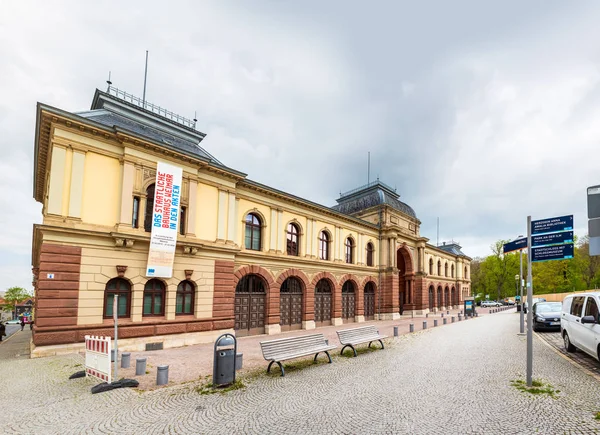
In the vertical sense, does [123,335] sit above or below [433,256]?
below

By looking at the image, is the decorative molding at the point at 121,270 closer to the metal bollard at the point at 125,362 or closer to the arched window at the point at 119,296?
the arched window at the point at 119,296

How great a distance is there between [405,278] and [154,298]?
28.4 meters

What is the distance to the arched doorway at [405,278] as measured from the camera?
35.7 meters

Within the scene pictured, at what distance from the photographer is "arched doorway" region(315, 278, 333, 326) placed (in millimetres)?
23781

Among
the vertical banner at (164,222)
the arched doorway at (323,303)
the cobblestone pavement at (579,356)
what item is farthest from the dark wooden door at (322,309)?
the cobblestone pavement at (579,356)

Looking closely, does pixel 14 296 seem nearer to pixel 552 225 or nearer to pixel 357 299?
pixel 357 299

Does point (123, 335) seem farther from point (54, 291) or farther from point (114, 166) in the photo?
point (114, 166)

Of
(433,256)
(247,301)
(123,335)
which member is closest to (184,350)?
(123,335)

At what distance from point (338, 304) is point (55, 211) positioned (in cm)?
1879

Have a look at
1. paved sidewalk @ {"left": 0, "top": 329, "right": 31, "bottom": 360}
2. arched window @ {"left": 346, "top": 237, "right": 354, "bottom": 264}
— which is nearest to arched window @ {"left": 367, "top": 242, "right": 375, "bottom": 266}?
arched window @ {"left": 346, "top": 237, "right": 354, "bottom": 264}

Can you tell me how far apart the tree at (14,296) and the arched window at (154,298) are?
4335 inches

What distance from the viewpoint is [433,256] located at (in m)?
44.0

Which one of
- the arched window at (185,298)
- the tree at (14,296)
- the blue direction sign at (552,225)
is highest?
the blue direction sign at (552,225)

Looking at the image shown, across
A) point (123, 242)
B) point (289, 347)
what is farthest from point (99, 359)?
point (123, 242)
